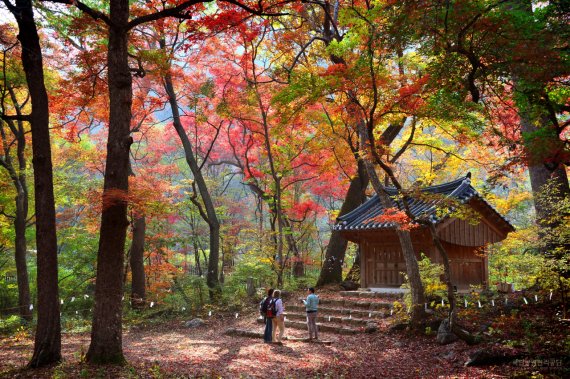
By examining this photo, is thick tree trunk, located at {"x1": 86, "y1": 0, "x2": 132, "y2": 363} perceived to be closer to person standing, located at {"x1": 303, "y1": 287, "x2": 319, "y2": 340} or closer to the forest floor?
the forest floor

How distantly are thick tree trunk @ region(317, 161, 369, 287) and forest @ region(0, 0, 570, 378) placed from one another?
0.30 feet

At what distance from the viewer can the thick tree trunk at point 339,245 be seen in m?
18.2

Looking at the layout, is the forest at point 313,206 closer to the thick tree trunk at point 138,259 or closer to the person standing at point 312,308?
the thick tree trunk at point 138,259

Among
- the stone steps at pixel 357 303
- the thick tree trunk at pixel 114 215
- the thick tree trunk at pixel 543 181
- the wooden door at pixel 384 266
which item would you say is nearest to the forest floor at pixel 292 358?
the thick tree trunk at pixel 114 215

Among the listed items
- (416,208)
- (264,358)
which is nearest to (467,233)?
(416,208)

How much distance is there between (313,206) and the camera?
71.8 ft

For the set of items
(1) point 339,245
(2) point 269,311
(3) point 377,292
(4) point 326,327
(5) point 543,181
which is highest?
(5) point 543,181

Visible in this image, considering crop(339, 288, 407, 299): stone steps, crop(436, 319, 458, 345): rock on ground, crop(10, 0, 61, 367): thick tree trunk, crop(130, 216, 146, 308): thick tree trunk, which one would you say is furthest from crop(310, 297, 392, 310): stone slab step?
crop(10, 0, 61, 367): thick tree trunk

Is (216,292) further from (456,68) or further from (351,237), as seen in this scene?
(456,68)

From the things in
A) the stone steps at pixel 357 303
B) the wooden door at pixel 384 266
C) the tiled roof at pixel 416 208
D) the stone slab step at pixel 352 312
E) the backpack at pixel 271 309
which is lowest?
the stone slab step at pixel 352 312

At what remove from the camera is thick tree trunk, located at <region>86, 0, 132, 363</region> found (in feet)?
24.3

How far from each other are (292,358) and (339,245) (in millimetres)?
9675

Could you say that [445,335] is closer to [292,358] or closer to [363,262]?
[292,358]

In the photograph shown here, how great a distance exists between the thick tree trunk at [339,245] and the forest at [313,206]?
3.7 inches
